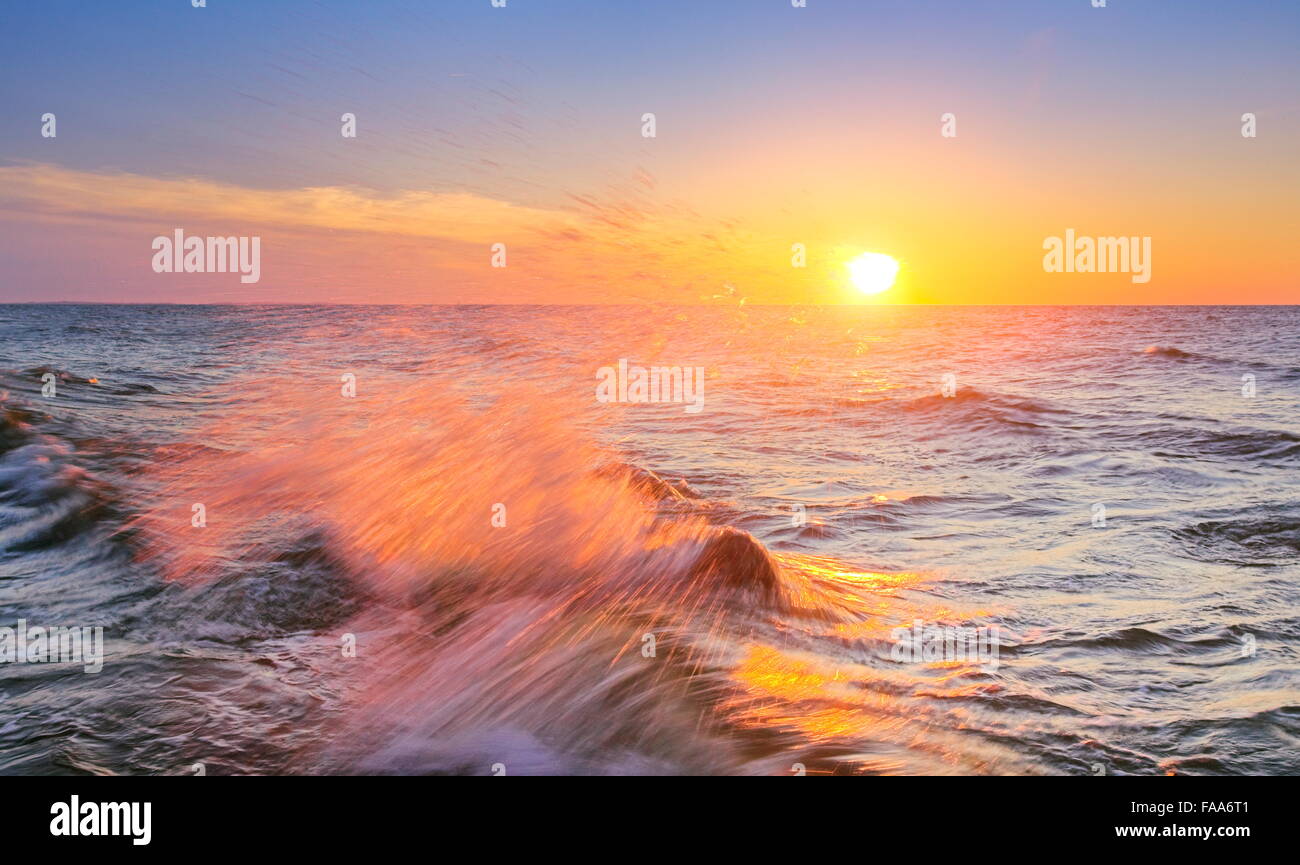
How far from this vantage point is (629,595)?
5312mm

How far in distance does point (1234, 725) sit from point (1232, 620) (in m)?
1.86

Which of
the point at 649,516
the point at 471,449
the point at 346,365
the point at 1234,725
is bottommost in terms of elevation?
the point at 1234,725

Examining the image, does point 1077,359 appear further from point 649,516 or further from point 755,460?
point 649,516

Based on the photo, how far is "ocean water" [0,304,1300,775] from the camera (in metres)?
3.64

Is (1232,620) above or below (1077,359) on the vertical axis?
below

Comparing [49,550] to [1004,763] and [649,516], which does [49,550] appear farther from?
[1004,763]

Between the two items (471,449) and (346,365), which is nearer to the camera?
(471,449)

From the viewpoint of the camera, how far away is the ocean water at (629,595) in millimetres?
3645

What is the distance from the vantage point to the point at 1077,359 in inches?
1208

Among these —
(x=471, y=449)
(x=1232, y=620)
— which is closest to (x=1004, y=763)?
(x=1232, y=620)
